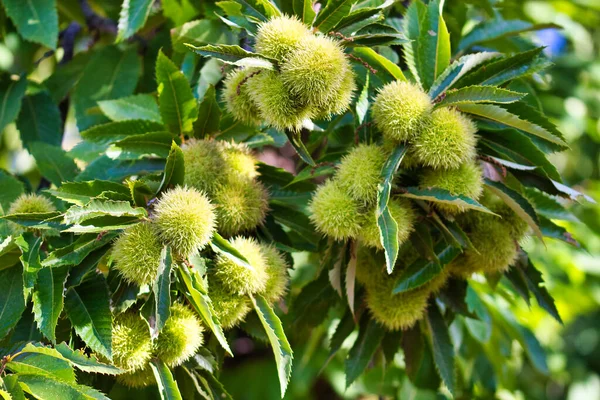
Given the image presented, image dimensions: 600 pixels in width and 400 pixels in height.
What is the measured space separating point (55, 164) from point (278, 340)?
3.05 feet

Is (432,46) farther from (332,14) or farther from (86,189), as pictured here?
(86,189)

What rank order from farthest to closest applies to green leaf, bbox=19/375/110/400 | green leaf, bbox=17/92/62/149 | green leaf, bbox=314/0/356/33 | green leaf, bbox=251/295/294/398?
1. green leaf, bbox=17/92/62/149
2. green leaf, bbox=314/0/356/33
3. green leaf, bbox=251/295/294/398
4. green leaf, bbox=19/375/110/400

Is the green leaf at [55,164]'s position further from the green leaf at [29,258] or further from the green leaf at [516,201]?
the green leaf at [516,201]

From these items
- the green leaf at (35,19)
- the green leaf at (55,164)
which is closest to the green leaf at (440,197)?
the green leaf at (55,164)

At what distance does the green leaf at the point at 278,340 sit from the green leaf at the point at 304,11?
611 mm

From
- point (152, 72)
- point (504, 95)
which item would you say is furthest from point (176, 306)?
point (152, 72)

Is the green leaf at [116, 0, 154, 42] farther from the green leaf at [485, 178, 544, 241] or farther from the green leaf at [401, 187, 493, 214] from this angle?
the green leaf at [485, 178, 544, 241]

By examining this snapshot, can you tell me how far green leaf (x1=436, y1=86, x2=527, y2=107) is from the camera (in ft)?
4.45

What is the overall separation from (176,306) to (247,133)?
19.5 inches

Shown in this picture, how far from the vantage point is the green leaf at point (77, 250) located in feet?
4.28

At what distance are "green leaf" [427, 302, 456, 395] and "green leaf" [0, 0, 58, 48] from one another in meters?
1.37

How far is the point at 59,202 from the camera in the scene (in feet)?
5.53

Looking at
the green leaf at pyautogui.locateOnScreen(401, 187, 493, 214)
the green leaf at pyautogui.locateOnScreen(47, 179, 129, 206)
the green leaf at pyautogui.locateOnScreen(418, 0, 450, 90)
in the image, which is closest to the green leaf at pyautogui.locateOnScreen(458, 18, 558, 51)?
the green leaf at pyautogui.locateOnScreen(418, 0, 450, 90)

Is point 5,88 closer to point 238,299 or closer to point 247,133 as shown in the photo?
point 247,133
